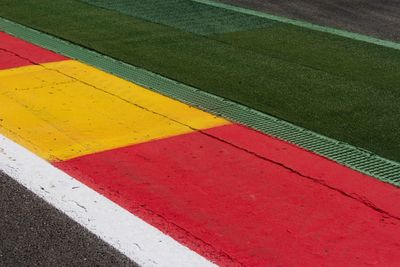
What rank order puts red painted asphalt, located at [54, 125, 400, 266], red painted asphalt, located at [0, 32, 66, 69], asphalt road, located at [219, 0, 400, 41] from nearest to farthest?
red painted asphalt, located at [54, 125, 400, 266] < red painted asphalt, located at [0, 32, 66, 69] < asphalt road, located at [219, 0, 400, 41]

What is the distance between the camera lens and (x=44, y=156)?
17.8ft

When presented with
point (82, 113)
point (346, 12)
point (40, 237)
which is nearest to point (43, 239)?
point (40, 237)

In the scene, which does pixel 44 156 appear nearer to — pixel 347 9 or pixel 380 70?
pixel 380 70

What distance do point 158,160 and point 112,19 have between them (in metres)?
6.15

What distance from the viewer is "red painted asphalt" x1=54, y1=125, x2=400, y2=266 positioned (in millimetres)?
4148

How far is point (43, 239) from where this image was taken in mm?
4184

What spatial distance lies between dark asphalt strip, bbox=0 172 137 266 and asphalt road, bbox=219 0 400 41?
7289 millimetres

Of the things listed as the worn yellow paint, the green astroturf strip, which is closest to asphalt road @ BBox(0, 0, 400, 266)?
the worn yellow paint

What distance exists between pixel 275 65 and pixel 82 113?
114 inches

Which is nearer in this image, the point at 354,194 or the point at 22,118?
the point at 354,194

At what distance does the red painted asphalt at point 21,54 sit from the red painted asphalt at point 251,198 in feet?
10.1

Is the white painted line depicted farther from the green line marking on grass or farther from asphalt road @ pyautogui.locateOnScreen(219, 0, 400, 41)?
asphalt road @ pyautogui.locateOnScreen(219, 0, 400, 41)

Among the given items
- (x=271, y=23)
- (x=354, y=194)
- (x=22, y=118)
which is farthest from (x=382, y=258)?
(x=271, y=23)

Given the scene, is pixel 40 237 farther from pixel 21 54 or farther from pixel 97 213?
pixel 21 54
